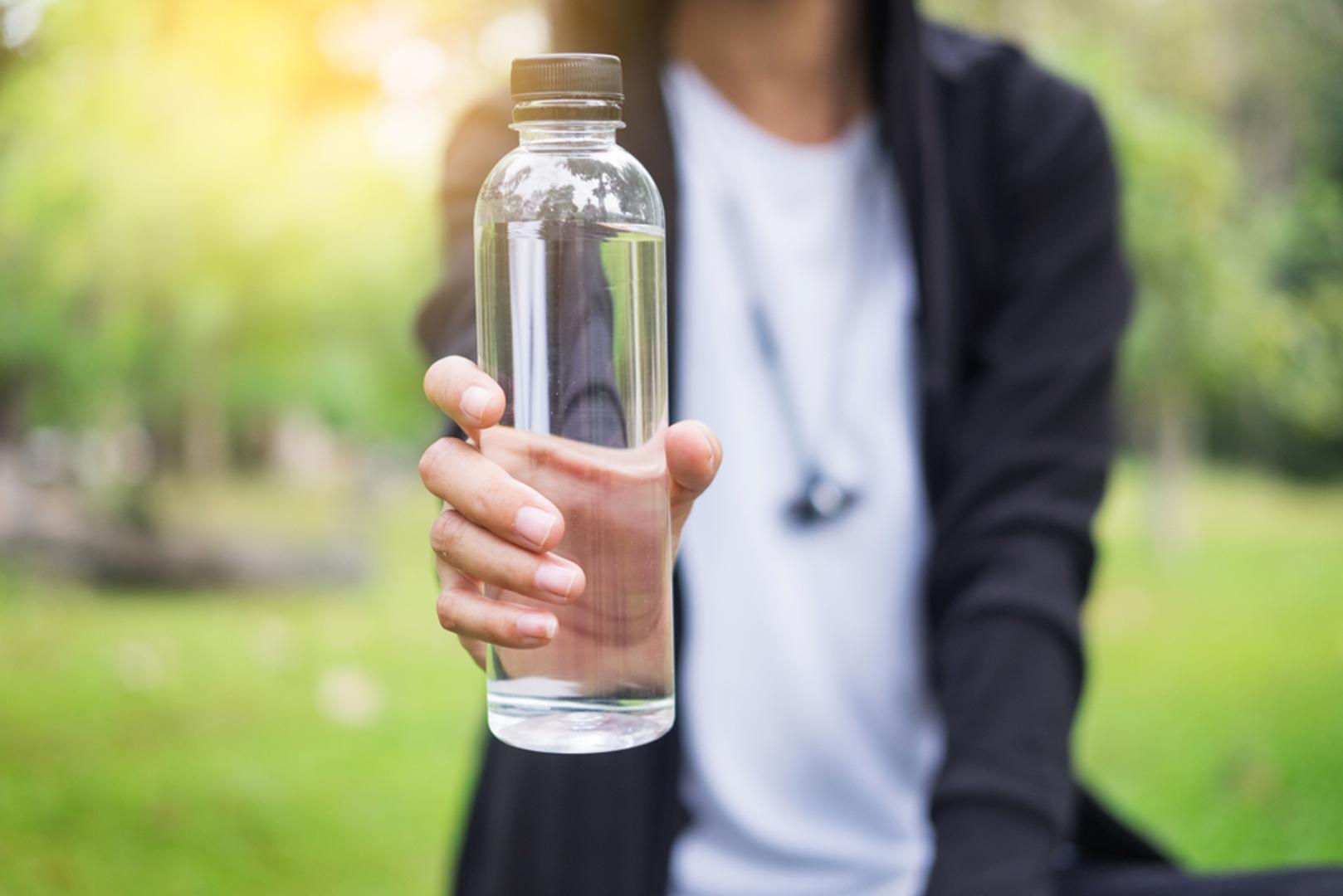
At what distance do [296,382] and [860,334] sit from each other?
247 cm

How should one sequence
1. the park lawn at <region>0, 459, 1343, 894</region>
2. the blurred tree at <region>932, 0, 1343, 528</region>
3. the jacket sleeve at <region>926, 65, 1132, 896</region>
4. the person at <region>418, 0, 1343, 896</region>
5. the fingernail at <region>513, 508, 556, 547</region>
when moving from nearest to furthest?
1. the fingernail at <region>513, 508, 556, 547</region>
2. the jacket sleeve at <region>926, 65, 1132, 896</region>
3. the person at <region>418, 0, 1343, 896</region>
4. the park lawn at <region>0, 459, 1343, 894</region>
5. the blurred tree at <region>932, 0, 1343, 528</region>

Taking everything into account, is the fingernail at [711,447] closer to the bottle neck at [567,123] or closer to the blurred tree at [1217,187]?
the bottle neck at [567,123]

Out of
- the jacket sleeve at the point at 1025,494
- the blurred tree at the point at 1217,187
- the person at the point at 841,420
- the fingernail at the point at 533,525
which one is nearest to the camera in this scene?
the fingernail at the point at 533,525

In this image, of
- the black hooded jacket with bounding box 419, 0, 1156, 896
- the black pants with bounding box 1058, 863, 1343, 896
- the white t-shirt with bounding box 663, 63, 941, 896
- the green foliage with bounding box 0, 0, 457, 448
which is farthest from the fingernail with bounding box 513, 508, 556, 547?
the green foliage with bounding box 0, 0, 457, 448

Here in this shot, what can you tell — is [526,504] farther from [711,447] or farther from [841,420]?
[841,420]

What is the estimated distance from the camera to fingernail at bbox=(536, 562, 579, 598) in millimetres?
837

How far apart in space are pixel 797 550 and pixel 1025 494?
300 mm

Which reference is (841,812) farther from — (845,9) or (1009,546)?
(845,9)

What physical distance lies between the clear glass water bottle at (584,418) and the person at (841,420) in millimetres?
514

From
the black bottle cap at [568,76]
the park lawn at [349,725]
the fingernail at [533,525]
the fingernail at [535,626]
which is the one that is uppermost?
the black bottle cap at [568,76]

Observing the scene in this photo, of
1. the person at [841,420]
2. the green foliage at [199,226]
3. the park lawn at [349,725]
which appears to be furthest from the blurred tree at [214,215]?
the person at [841,420]

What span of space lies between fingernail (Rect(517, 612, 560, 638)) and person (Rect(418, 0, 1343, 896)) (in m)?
0.62

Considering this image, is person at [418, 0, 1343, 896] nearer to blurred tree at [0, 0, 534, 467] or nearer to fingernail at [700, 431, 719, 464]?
fingernail at [700, 431, 719, 464]

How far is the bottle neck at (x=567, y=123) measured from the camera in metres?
0.87
